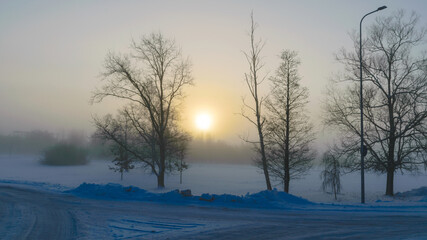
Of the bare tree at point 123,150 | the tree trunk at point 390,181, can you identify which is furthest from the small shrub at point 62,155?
the tree trunk at point 390,181

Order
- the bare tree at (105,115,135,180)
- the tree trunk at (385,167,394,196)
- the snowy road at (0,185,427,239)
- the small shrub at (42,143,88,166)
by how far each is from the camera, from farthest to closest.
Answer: the small shrub at (42,143,88,166) < the bare tree at (105,115,135,180) < the tree trunk at (385,167,394,196) < the snowy road at (0,185,427,239)

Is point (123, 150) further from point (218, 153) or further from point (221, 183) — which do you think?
point (218, 153)

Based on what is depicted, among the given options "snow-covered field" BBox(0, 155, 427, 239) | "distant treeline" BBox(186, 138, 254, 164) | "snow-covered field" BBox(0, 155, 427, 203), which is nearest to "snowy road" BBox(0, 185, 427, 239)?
"snow-covered field" BBox(0, 155, 427, 239)

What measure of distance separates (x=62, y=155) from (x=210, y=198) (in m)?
69.1

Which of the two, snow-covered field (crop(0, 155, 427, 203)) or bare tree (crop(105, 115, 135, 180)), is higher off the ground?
bare tree (crop(105, 115, 135, 180))

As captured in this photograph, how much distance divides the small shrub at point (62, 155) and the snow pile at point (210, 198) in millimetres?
64030

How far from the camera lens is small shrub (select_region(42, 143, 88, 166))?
233 feet

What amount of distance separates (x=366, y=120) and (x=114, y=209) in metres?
18.0

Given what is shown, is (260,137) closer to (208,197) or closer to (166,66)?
(208,197)

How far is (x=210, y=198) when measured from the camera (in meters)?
12.9

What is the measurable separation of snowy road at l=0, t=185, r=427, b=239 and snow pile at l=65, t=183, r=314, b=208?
0.92 m

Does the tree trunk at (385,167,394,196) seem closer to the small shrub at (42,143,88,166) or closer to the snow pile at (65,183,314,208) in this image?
the snow pile at (65,183,314,208)

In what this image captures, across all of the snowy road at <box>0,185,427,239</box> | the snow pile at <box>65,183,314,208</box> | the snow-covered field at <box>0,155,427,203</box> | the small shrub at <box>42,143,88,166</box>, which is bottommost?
the snow-covered field at <box>0,155,427,203</box>

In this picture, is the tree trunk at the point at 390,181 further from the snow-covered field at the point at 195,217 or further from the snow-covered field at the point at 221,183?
the snow-covered field at the point at 195,217
